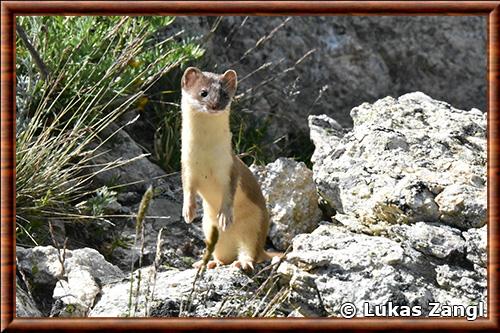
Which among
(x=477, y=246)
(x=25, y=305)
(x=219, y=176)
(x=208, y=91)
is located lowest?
(x=25, y=305)

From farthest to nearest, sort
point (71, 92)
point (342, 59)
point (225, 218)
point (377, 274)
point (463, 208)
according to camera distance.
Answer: point (342, 59), point (71, 92), point (225, 218), point (463, 208), point (377, 274)

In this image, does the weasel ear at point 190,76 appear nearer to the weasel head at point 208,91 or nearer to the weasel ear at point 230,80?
the weasel head at point 208,91

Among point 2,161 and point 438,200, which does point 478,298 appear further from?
point 2,161

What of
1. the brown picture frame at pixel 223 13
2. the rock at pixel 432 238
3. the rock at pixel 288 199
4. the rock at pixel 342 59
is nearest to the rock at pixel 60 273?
the brown picture frame at pixel 223 13

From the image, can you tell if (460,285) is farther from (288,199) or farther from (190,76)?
(190,76)

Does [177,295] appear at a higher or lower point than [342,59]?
lower

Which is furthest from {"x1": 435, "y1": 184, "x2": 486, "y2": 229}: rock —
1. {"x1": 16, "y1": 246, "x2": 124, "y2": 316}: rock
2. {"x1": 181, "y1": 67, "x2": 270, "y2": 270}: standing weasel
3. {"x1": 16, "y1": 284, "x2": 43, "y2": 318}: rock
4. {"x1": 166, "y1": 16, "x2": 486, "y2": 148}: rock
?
{"x1": 166, "y1": 16, "x2": 486, "y2": 148}: rock

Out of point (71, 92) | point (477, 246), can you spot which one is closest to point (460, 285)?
point (477, 246)

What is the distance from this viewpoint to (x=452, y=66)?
7648mm

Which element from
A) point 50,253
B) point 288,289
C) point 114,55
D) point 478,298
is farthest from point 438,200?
point 114,55

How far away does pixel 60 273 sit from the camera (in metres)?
5.03

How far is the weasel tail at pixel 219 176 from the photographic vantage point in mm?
5285

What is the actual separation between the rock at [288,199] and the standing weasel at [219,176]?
15.4 inches

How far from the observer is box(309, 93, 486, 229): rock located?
5.04 metres
